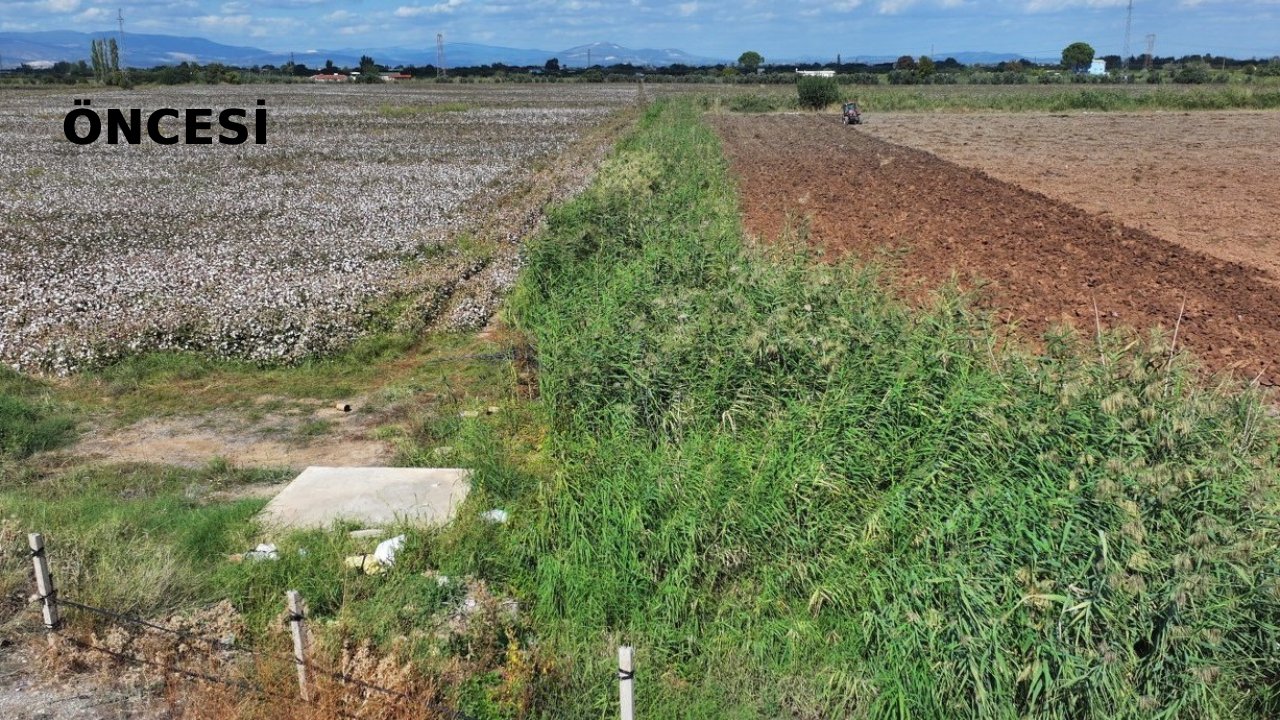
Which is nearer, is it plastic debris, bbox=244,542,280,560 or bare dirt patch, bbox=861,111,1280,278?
plastic debris, bbox=244,542,280,560

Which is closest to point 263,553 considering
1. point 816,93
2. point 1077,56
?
point 816,93

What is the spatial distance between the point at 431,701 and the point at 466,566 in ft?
4.12

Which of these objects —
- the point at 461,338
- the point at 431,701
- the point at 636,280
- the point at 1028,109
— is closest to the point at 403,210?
the point at 461,338

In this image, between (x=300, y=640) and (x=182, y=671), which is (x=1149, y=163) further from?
(x=182, y=671)

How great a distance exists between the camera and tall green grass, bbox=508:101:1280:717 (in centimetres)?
397

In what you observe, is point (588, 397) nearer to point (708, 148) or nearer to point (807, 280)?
point (807, 280)

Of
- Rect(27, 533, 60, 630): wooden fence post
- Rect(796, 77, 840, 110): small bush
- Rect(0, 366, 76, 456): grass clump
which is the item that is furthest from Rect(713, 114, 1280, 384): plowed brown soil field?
Rect(796, 77, 840, 110): small bush

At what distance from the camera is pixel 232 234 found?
16781 mm

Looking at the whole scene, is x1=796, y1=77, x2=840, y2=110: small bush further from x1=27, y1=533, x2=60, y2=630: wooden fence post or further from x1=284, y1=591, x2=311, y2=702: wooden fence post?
x1=284, y1=591, x2=311, y2=702: wooden fence post

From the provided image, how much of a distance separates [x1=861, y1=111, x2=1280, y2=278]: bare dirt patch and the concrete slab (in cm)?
1164

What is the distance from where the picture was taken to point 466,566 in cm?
548

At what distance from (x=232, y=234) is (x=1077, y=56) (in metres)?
149

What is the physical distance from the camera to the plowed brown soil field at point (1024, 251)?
33.7 feet

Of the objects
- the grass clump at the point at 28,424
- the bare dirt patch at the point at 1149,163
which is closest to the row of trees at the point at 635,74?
the bare dirt patch at the point at 1149,163
